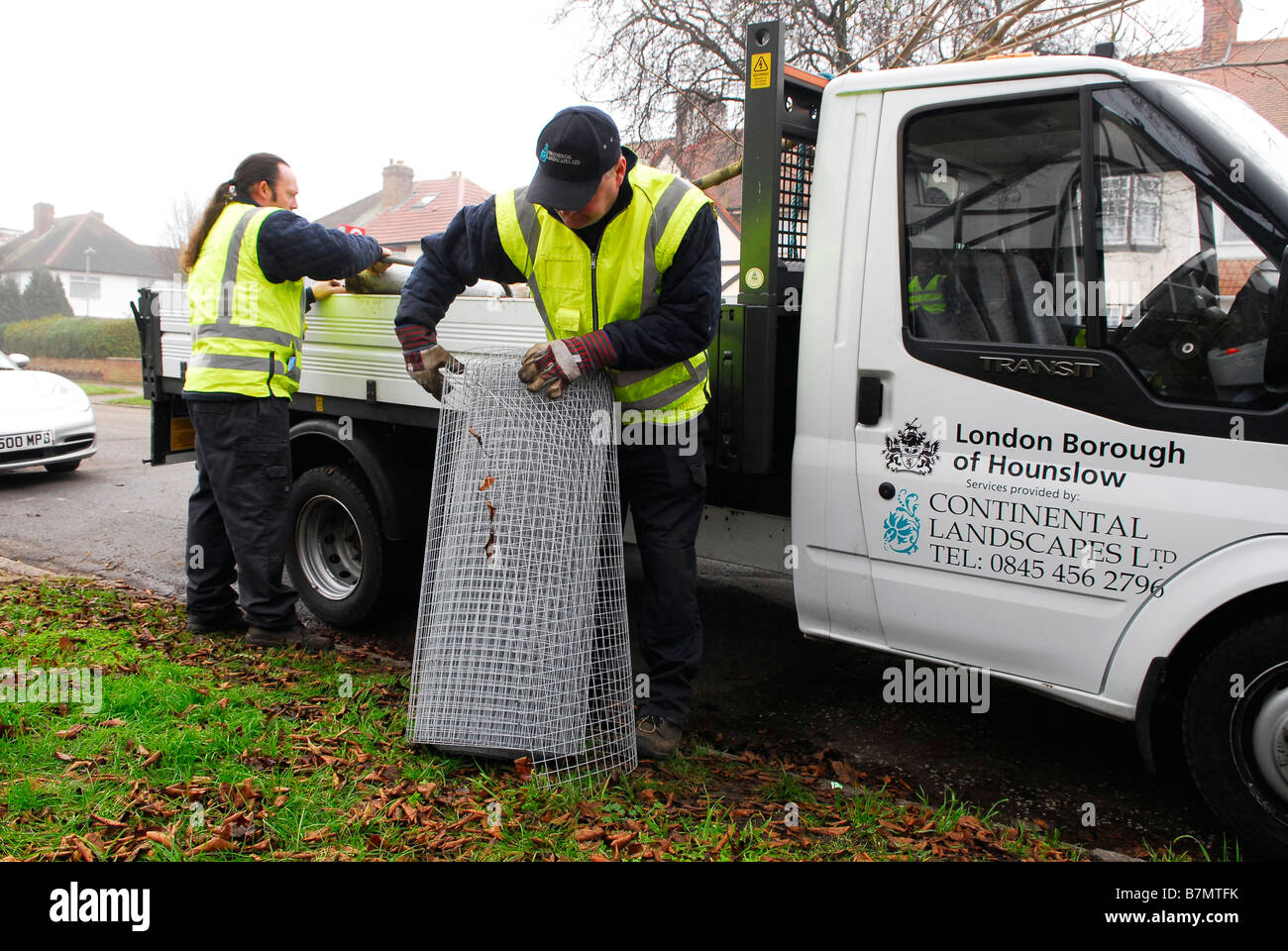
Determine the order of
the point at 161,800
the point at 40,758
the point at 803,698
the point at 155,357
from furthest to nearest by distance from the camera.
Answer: the point at 155,357
the point at 803,698
the point at 40,758
the point at 161,800

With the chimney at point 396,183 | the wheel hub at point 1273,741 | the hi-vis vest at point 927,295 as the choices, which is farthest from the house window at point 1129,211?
the chimney at point 396,183

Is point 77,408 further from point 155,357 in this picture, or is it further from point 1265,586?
point 1265,586

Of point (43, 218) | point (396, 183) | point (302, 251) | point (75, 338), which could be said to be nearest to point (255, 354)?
point (302, 251)

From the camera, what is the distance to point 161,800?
2.86 meters

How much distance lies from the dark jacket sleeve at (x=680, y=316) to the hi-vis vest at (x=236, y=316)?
1834mm

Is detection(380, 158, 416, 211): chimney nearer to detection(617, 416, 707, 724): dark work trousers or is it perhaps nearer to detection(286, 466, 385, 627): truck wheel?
detection(286, 466, 385, 627): truck wheel

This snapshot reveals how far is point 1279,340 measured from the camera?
252 cm

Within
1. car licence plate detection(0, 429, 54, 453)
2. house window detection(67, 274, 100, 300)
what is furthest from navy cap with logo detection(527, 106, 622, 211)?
house window detection(67, 274, 100, 300)

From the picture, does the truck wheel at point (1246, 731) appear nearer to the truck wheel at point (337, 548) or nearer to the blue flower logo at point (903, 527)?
the blue flower logo at point (903, 527)

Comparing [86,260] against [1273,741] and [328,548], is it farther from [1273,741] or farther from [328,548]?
[1273,741]

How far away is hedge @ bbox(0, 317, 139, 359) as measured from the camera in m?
27.9

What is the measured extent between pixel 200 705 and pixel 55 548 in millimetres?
3637

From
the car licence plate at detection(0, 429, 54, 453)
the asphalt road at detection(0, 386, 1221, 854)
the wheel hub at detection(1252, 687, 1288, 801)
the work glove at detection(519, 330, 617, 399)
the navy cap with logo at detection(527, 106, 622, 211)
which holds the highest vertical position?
the navy cap with logo at detection(527, 106, 622, 211)

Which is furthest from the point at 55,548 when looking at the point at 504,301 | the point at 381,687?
the point at 504,301
